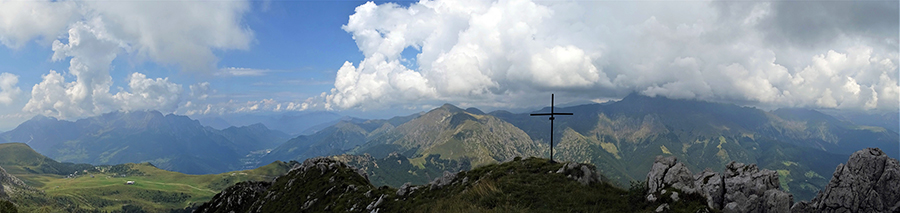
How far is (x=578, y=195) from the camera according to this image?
977 inches

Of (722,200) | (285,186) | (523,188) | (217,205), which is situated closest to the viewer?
(722,200)

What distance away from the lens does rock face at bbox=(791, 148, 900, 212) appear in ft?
80.6

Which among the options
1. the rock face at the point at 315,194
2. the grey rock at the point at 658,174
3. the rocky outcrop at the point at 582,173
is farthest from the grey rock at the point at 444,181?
the grey rock at the point at 658,174

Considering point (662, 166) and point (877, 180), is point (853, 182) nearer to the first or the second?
point (877, 180)

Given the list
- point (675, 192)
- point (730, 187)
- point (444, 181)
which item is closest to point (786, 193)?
point (730, 187)

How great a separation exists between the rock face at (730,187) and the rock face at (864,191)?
6.77 ft

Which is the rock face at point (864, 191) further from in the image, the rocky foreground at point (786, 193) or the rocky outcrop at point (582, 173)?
the rocky outcrop at point (582, 173)

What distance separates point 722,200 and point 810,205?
21.2 feet

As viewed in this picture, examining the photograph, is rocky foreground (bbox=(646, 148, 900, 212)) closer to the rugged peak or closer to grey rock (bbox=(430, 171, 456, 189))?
grey rock (bbox=(430, 171, 456, 189))

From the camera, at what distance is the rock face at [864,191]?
80.6 ft

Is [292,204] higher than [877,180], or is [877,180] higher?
[877,180]

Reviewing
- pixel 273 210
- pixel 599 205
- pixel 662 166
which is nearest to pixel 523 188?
pixel 599 205

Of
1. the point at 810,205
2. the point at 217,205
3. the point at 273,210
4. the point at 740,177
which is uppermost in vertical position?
the point at 740,177

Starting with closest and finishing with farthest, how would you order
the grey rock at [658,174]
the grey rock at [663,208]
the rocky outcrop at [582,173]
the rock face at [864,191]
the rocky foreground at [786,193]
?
the grey rock at [663,208] < the rocky foreground at [786,193] < the rock face at [864,191] < the grey rock at [658,174] < the rocky outcrop at [582,173]
